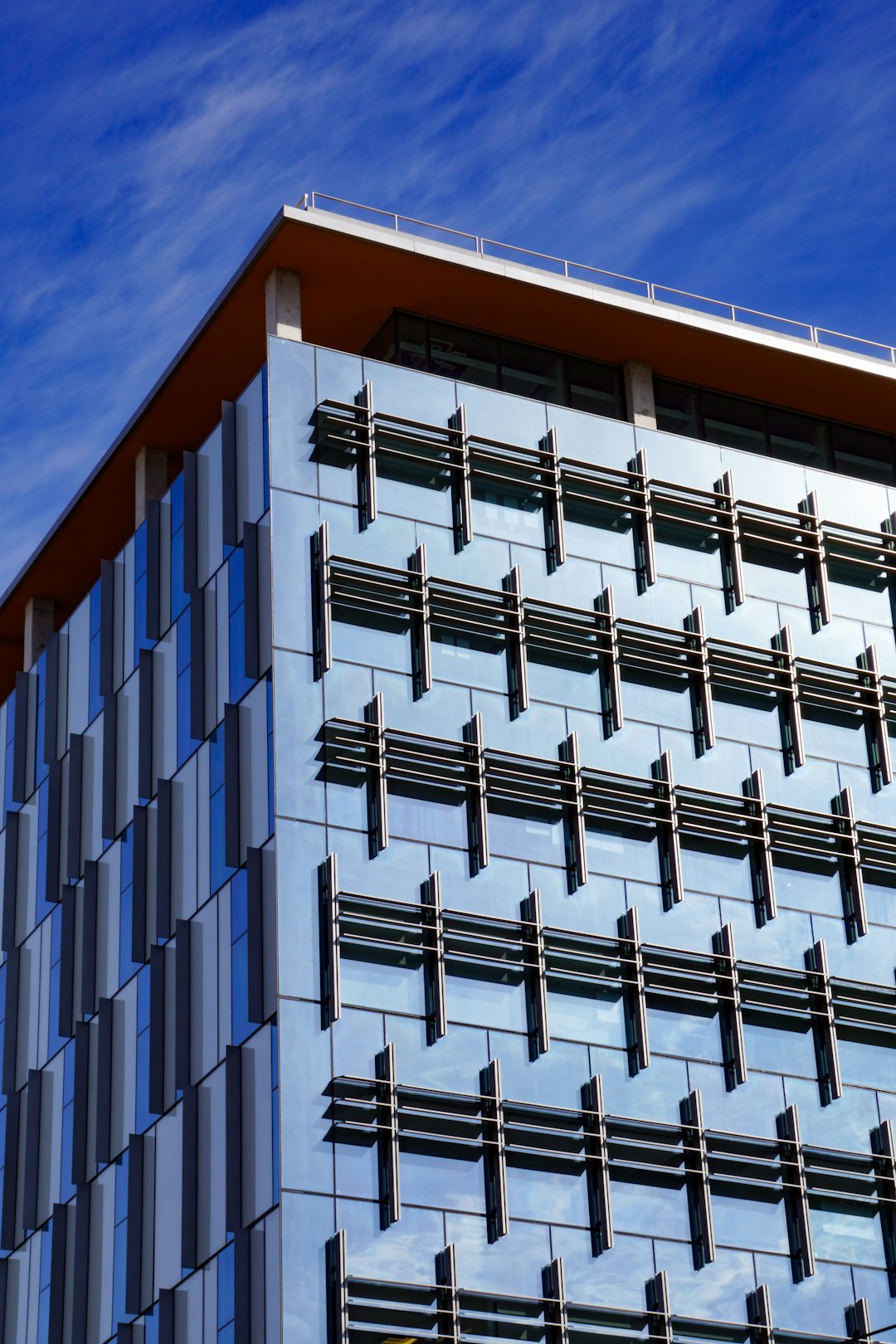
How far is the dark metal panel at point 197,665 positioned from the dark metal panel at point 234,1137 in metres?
8.86

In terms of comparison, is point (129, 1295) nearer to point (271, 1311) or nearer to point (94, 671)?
point (271, 1311)

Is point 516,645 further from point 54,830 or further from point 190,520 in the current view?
point 54,830

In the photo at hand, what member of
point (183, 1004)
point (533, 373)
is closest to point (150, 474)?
point (533, 373)

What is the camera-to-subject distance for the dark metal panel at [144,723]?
58.6m

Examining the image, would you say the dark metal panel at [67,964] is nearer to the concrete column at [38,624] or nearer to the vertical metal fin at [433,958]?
the concrete column at [38,624]

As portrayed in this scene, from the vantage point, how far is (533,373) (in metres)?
61.1

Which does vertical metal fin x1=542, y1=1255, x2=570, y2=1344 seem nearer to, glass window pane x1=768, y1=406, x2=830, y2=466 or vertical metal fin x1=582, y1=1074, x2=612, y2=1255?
vertical metal fin x1=582, y1=1074, x2=612, y2=1255

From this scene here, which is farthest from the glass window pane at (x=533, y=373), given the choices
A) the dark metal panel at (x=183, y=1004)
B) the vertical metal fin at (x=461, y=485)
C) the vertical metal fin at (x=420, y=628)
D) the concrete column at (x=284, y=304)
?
the dark metal panel at (x=183, y=1004)

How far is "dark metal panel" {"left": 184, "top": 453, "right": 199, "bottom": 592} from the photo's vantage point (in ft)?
190

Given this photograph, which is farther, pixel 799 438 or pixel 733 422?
pixel 799 438

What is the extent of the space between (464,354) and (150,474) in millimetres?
9395

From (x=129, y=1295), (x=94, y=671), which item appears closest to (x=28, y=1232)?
(x=129, y=1295)

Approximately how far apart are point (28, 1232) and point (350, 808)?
16.4 m

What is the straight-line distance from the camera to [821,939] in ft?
183
